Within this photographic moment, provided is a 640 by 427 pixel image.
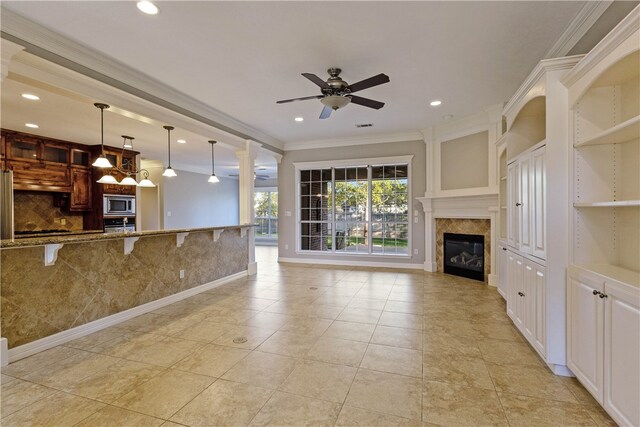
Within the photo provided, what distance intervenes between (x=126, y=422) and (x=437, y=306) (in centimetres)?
354

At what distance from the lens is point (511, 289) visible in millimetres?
→ 3350

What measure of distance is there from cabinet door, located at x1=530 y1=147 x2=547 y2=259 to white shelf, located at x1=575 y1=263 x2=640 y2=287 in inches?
13.7

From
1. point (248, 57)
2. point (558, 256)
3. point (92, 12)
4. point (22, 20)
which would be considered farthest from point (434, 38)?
point (22, 20)

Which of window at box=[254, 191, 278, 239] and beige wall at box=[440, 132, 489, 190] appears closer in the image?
beige wall at box=[440, 132, 489, 190]

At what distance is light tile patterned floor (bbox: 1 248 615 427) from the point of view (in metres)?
1.92

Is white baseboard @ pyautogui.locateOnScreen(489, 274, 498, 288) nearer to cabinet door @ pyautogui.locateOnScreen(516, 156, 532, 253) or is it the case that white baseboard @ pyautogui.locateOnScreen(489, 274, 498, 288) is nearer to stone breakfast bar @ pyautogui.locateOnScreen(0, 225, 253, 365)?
cabinet door @ pyautogui.locateOnScreen(516, 156, 532, 253)

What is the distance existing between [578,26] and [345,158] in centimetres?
471

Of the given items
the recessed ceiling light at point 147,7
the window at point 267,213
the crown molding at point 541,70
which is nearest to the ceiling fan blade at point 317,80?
the recessed ceiling light at point 147,7

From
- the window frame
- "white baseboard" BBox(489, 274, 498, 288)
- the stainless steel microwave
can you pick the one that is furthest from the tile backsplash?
"white baseboard" BBox(489, 274, 498, 288)

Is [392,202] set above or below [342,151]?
below

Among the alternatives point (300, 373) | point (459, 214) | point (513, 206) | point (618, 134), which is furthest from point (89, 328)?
point (459, 214)

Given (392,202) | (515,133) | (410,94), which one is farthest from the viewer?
(392,202)

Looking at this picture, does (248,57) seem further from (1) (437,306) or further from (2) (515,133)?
(1) (437,306)

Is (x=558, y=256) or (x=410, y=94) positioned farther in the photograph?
(x=410, y=94)
